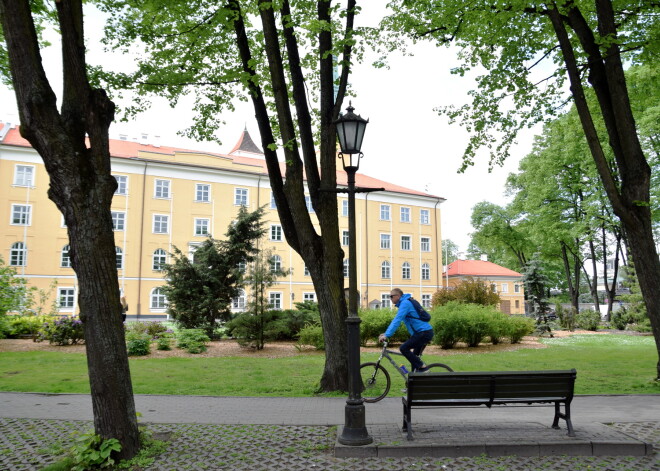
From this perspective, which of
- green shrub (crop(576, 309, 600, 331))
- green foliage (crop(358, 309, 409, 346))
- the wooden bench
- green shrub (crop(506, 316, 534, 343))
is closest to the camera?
the wooden bench

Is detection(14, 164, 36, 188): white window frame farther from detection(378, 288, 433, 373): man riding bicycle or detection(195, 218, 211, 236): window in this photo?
detection(378, 288, 433, 373): man riding bicycle

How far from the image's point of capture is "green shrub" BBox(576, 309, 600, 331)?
29328 millimetres

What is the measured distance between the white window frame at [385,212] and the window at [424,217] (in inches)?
171

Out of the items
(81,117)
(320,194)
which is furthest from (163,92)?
(81,117)

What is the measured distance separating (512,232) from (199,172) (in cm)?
2921

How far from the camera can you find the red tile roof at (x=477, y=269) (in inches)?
2584

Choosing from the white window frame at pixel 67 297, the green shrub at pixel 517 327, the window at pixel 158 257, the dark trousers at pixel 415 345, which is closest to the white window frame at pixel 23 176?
the white window frame at pixel 67 297

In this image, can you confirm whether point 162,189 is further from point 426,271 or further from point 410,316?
point 410,316

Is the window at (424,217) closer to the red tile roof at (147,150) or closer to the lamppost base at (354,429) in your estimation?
the red tile roof at (147,150)

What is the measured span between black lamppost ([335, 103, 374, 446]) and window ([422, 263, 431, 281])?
49.6m

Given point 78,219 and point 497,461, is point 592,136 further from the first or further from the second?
point 78,219

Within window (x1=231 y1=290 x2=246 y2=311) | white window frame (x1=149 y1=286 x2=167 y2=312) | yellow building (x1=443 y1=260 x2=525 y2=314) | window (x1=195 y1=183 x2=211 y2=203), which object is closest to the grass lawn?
window (x1=231 y1=290 x2=246 y2=311)

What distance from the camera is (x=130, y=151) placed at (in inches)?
1750

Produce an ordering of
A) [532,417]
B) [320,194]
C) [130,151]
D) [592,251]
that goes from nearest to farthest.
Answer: [532,417]
[320,194]
[592,251]
[130,151]
